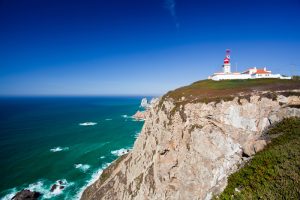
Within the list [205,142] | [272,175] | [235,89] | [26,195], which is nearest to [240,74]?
[235,89]

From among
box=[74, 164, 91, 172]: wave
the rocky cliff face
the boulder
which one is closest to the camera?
the boulder

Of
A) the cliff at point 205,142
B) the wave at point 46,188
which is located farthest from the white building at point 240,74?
the wave at point 46,188

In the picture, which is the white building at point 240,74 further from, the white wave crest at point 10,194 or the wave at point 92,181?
the white wave crest at point 10,194

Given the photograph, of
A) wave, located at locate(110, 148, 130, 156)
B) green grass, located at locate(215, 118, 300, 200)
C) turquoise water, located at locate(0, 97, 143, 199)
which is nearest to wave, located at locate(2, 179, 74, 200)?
turquoise water, located at locate(0, 97, 143, 199)

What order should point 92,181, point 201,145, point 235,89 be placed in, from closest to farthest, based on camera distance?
point 201,145, point 235,89, point 92,181

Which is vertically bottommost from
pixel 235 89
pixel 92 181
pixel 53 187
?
pixel 92 181

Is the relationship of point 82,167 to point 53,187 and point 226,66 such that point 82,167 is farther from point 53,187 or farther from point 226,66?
point 226,66

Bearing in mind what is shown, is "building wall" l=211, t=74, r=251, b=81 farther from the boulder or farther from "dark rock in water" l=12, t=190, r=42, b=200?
"dark rock in water" l=12, t=190, r=42, b=200
